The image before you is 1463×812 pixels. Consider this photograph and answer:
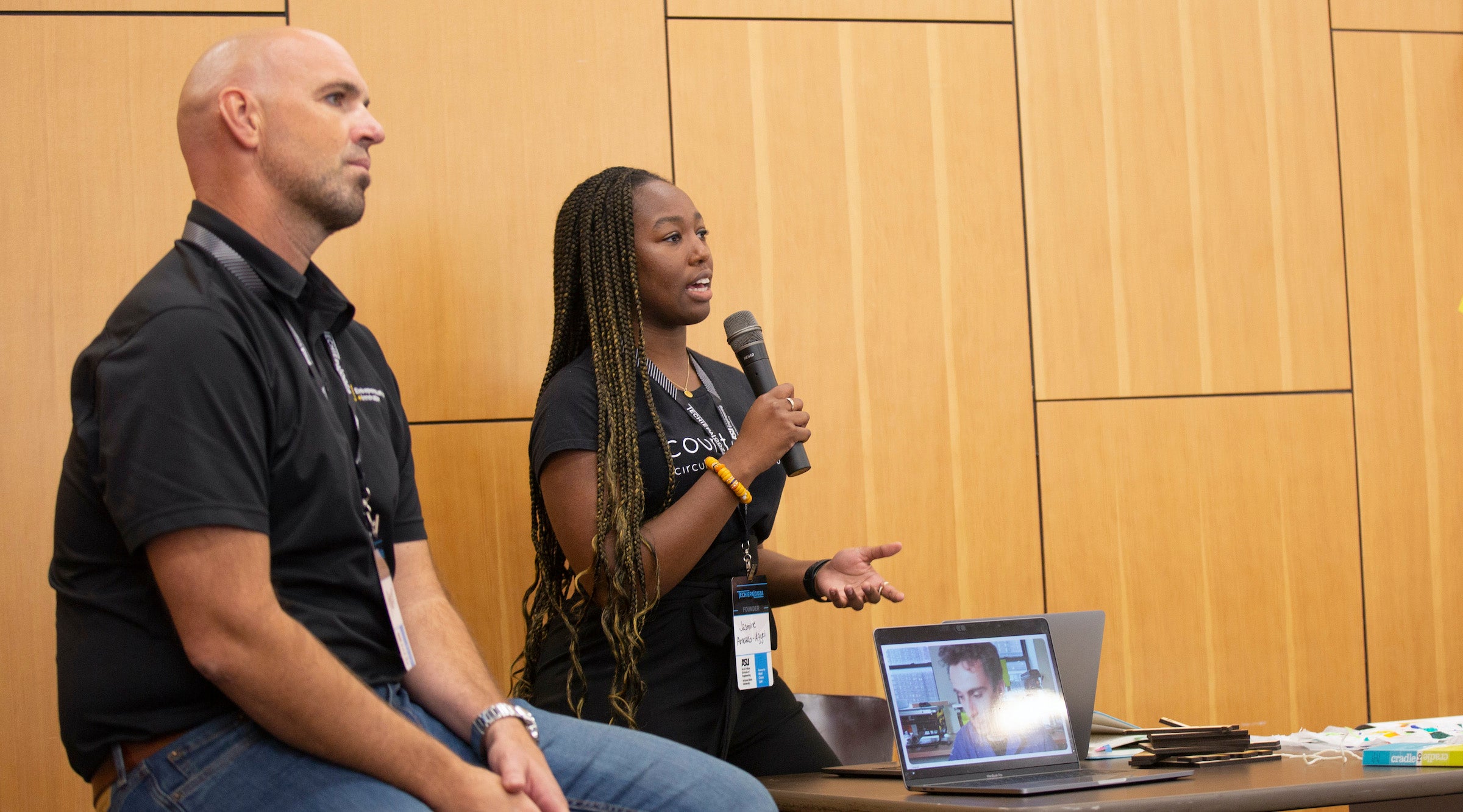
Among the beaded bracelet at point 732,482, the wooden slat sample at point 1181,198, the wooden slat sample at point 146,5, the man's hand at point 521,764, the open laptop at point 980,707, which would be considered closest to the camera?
the man's hand at point 521,764

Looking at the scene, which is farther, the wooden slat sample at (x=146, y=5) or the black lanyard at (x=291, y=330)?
the wooden slat sample at (x=146, y=5)

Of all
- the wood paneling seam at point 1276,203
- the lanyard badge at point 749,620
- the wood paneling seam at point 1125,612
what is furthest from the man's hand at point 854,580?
the wood paneling seam at point 1276,203

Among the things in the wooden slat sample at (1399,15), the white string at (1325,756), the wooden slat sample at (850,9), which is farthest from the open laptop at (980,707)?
the wooden slat sample at (1399,15)

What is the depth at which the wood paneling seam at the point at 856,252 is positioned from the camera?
298 centimetres

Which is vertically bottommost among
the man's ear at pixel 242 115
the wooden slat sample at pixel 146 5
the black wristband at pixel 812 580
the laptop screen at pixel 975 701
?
the laptop screen at pixel 975 701

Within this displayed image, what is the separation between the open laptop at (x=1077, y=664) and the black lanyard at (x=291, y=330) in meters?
0.89

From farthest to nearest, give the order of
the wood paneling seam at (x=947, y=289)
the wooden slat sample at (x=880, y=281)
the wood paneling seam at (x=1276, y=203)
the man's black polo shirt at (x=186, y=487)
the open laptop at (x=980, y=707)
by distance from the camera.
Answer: the wood paneling seam at (x=1276, y=203), the wood paneling seam at (x=947, y=289), the wooden slat sample at (x=880, y=281), the open laptop at (x=980, y=707), the man's black polo shirt at (x=186, y=487)

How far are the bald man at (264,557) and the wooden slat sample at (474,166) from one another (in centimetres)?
109

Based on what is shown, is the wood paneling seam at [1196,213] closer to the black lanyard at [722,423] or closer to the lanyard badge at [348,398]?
the black lanyard at [722,423]

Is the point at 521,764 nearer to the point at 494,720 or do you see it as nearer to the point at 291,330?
the point at 494,720

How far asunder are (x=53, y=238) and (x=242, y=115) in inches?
51.6

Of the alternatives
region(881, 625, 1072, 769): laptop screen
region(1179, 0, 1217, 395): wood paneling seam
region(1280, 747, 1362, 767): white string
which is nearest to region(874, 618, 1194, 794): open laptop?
region(881, 625, 1072, 769): laptop screen

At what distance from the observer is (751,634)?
7.17 ft

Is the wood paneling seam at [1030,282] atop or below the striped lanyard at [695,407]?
atop
